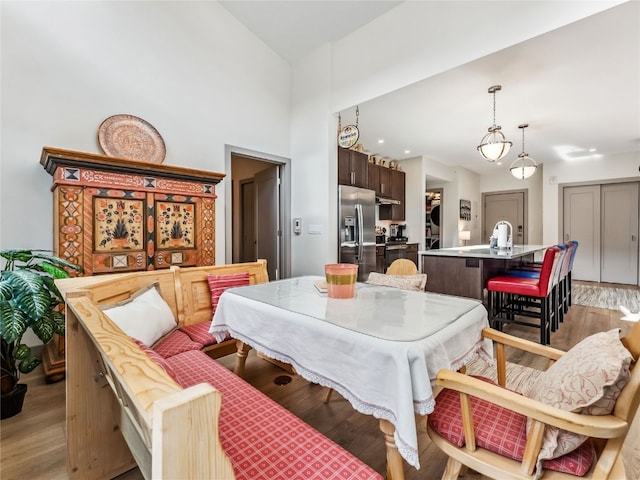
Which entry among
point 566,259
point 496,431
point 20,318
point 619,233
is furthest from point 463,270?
point 619,233

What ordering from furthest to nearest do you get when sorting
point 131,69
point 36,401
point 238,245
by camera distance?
1. point 238,245
2. point 131,69
3. point 36,401

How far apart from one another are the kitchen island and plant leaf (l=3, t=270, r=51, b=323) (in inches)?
133

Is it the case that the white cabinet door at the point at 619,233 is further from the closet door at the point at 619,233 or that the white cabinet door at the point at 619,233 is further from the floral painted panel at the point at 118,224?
the floral painted panel at the point at 118,224

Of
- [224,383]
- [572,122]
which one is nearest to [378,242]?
[572,122]

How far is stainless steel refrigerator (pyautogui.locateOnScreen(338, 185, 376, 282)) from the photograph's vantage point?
170 inches

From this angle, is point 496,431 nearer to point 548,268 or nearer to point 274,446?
point 274,446

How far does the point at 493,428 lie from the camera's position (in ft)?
3.32

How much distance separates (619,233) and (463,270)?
5598 mm

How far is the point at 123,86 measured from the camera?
10.2 ft

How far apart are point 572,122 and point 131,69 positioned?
19.7ft

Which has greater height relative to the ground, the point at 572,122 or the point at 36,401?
the point at 572,122

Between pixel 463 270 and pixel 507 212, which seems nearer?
pixel 463 270

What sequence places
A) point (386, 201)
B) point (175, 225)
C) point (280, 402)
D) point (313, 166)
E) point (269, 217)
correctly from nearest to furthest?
point (280, 402)
point (175, 225)
point (313, 166)
point (269, 217)
point (386, 201)

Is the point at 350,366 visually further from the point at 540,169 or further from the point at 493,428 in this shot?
the point at 540,169
